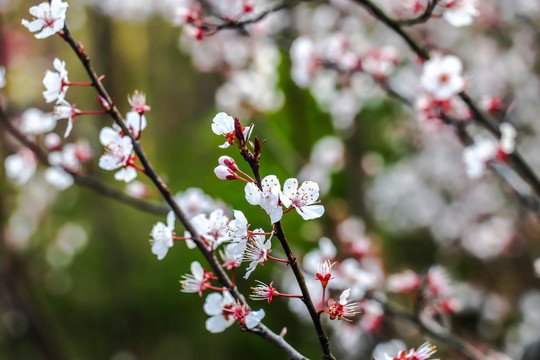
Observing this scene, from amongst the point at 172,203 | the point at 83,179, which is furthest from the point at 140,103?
the point at 83,179

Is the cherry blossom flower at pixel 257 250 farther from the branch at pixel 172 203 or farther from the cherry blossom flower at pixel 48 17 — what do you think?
the cherry blossom flower at pixel 48 17

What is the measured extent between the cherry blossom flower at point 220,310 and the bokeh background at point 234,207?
5.32 feet

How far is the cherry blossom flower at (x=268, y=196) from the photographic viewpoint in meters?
0.69

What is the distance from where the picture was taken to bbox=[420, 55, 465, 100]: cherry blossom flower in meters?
1.51

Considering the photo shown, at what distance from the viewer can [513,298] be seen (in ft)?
14.2

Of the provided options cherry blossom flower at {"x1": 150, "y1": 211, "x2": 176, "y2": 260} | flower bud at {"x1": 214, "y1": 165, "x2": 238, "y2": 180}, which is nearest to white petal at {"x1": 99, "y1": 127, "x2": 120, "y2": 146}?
cherry blossom flower at {"x1": 150, "y1": 211, "x2": 176, "y2": 260}

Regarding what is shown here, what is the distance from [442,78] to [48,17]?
1.28 metres

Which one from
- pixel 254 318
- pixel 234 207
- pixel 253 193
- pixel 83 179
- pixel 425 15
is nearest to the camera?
pixel 253 193

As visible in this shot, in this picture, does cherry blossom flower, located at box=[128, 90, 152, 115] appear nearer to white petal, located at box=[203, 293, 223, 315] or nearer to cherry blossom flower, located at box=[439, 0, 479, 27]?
white petal, located at box=[203, 293, 223, 315]

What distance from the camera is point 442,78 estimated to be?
1564 mm

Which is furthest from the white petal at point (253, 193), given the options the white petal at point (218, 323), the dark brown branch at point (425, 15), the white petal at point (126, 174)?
the dark brown branch at point (425, 15)

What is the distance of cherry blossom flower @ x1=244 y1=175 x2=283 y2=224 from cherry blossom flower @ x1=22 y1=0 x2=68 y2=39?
21.8 inches

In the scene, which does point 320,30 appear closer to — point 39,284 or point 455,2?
point 455,2

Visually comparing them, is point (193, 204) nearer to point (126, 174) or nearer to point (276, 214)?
point (126, 174)
